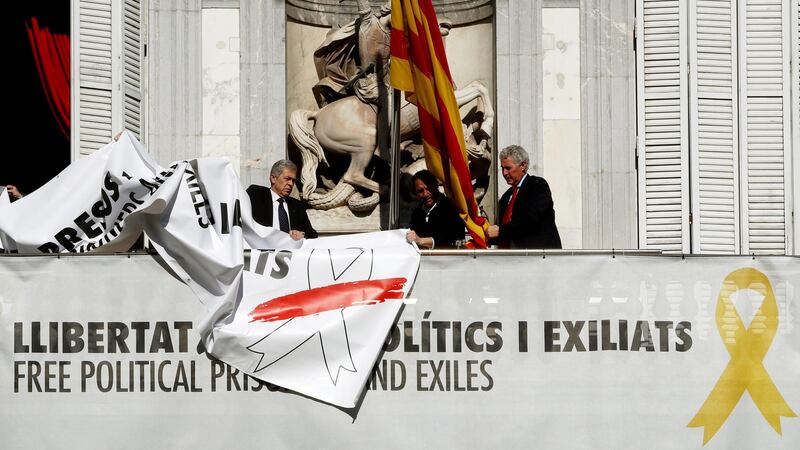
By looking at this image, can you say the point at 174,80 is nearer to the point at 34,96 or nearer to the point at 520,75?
the point at 520,75

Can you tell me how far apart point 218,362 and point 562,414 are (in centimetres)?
189

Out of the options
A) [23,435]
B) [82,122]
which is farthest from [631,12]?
[23,435]

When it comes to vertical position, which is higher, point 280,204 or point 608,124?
Result: point 608,124

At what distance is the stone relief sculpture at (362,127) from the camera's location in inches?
484

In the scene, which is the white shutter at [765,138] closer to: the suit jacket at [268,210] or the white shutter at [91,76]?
the suit jacket at [268,210]

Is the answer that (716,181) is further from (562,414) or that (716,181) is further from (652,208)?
(562,414)

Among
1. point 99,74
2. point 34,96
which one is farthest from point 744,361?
point 34,96

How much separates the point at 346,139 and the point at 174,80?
149cm

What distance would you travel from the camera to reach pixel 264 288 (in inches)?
322

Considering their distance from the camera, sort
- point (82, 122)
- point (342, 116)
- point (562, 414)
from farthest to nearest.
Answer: point (342, 116), point (82, 122), point (562, 414)

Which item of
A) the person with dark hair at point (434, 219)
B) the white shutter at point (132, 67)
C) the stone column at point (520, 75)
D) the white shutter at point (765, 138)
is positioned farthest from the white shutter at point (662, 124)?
the white shutter at point (132, 67)

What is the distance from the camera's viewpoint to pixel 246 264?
27.1 feet

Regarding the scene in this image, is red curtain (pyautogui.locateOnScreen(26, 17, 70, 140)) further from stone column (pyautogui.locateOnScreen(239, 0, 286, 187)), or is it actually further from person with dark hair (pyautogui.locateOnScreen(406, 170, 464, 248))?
person with dark hair (pyautogui.locateOnScreen(406, 170, 464, 248))

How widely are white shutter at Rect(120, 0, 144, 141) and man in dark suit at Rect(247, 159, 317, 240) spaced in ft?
5.57
